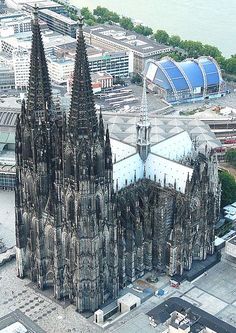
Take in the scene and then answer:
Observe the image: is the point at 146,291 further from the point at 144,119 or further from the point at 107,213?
the point at 144,119

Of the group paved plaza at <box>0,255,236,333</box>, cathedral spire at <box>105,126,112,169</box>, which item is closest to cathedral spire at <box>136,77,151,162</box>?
cathedral spire at <box>105,126,112,169</box>

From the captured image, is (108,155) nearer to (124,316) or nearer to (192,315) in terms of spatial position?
(124,316)

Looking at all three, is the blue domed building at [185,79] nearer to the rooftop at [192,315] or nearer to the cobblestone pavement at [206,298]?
the cobblestone pavement at [206,298]

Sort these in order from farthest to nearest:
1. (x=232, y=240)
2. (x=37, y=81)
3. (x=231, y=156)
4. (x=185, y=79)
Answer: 1. (x=185, y=79)
2. (x=231, y=156)
3. (x=232, y=240)
4. (x=37, y=81)

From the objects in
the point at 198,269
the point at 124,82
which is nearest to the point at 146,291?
the point at 198,269

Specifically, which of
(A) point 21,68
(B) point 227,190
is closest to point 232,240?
(B) point 227,190

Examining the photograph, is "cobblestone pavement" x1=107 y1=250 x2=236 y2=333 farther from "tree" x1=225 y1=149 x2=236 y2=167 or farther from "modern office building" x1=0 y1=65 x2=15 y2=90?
"modern office building" x1=0 y1=65 x2=15 y2=90
